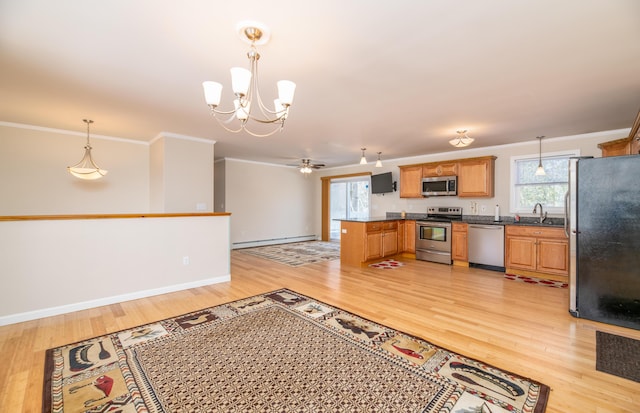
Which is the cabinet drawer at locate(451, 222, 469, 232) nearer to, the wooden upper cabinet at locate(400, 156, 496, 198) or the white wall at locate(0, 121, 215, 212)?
the wooden upper cabinet at locate(400, 156, 496, 198)

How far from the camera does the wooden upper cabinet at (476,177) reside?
18.7 feet

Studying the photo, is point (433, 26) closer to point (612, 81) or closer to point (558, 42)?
point (558, 42)

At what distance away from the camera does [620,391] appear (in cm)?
191

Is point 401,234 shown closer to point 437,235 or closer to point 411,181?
point 437,235

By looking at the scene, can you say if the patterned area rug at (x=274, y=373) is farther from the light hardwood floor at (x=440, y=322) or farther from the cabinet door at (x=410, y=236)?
the cabinet door at (x=410, y=236)

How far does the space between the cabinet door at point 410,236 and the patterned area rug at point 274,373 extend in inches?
152

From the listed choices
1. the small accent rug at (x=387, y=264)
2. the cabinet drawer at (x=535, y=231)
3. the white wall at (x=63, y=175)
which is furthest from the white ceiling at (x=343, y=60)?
the small accent rug at (x=387, y=264)

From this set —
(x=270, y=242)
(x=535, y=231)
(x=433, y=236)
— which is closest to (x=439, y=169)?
(x=433, y=236)

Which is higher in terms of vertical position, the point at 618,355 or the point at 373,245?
the point at 373,245

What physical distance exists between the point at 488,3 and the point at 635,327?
3.43m

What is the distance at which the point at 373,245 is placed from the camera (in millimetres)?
5824

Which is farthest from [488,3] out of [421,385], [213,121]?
[213,121]

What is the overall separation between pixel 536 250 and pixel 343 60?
4.72 metres

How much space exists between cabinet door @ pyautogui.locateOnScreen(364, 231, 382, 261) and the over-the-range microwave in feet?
5.30
